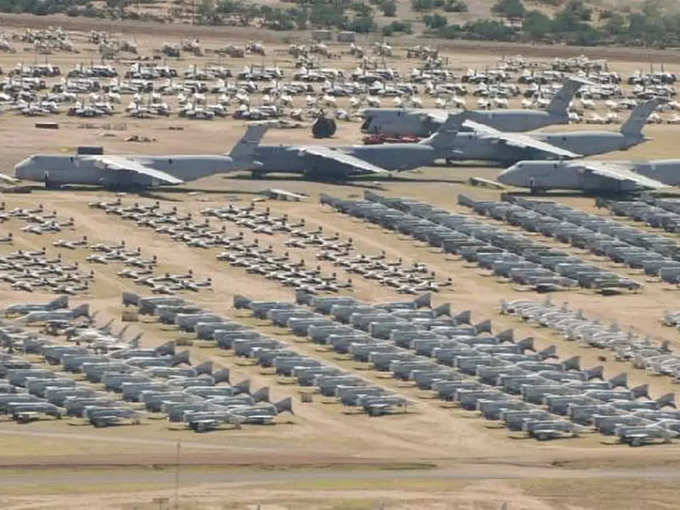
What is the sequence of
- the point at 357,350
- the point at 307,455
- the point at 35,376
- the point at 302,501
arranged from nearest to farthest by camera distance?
the point at 302,501 → the point at 307,455 → the point at 35,376 → the point at 357,350

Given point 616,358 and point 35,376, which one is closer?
point 35,376

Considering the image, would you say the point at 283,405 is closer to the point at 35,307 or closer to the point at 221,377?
the point at 221,377

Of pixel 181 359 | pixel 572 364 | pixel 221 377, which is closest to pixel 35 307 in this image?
pixel 181 359

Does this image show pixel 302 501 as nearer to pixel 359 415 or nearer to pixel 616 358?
pixel 359 415

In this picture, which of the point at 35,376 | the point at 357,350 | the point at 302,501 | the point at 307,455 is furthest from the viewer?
the point at 357,350

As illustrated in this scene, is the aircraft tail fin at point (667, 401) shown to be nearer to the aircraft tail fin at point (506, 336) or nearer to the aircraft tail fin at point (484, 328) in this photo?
the aircraft tail fin at point (506, 336)

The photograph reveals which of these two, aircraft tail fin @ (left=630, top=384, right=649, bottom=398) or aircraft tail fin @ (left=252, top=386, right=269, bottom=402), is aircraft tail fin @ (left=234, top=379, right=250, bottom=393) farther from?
aircraft tail fin @ (left=630, top=384, right=649, bottom=398)

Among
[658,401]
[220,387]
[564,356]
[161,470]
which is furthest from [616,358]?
[161,470]
